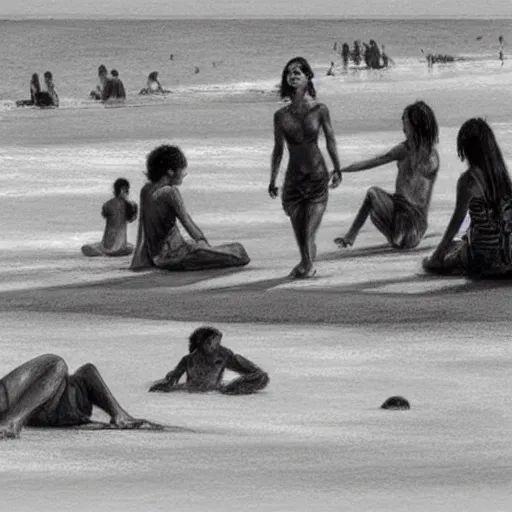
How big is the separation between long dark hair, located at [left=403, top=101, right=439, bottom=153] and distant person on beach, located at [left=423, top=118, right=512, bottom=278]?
4.55 ft

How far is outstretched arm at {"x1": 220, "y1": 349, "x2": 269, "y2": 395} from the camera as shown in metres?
9.93

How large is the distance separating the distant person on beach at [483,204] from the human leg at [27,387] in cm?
551

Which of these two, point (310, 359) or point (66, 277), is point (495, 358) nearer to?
point (310, 359)

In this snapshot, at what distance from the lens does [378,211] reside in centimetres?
1538

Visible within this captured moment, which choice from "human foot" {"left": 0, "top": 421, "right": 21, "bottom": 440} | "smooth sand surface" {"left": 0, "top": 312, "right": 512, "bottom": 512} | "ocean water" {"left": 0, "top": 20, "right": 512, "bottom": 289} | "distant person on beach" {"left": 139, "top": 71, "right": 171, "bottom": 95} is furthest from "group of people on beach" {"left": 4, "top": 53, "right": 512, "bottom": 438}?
"distant person on beach" {"left": 139, "top": 71, "right": 171, "bottom": 95}

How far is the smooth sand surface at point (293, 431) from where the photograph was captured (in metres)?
7.50

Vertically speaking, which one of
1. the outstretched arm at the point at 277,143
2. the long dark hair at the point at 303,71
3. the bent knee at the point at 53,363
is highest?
the long dark hair at the point at 303,71

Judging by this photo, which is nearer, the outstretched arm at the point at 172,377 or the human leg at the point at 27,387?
the human leg at the point at 27,387

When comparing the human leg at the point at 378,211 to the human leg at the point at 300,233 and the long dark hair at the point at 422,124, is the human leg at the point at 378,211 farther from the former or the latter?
the human leg at the point at 300,233

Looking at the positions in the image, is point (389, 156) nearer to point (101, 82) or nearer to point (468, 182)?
point (468, 182)

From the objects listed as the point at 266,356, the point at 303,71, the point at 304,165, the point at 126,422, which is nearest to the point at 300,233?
the point at 304,165

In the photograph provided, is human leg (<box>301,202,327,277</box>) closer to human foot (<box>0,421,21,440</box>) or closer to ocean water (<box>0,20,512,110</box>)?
human foot (<box>0,421,21,440</box>)

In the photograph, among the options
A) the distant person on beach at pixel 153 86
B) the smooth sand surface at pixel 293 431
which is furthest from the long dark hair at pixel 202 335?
the distant person on beach at pixel 153 86

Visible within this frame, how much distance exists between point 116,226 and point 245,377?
603 cm
